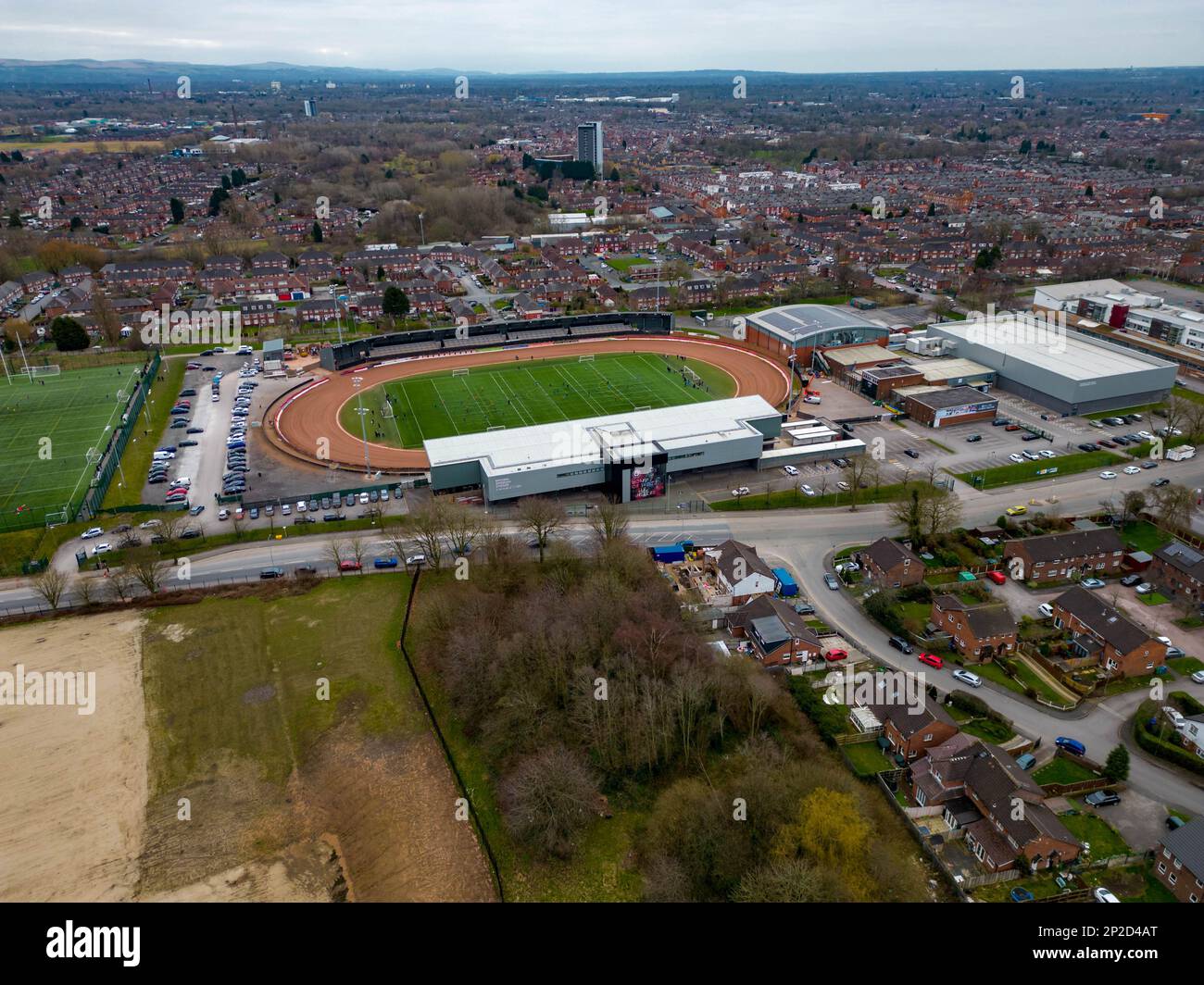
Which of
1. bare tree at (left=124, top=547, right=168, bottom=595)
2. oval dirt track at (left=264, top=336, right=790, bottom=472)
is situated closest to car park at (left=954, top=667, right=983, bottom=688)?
oval dirt track at (left=264, top=336, right=790, bottom=472)

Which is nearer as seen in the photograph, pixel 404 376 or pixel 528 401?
pixel 528 401

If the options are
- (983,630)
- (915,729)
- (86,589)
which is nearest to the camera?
(915,729)

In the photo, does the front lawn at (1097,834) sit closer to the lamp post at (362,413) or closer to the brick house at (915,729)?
the brick house at (915,729)

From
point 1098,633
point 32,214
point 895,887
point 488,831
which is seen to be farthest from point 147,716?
point 32,214

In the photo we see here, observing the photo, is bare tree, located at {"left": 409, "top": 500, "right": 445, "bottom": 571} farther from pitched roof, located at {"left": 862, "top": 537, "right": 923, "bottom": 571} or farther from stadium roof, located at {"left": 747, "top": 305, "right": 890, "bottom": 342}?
stadium roof, located at {"left": 747, "top": 305, "right": 890, "bottom": 342}

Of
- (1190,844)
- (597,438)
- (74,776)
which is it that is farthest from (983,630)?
(74,776)

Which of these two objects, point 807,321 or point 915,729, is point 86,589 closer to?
point 915,729

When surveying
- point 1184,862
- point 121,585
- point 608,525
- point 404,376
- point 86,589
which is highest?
point 404,376
